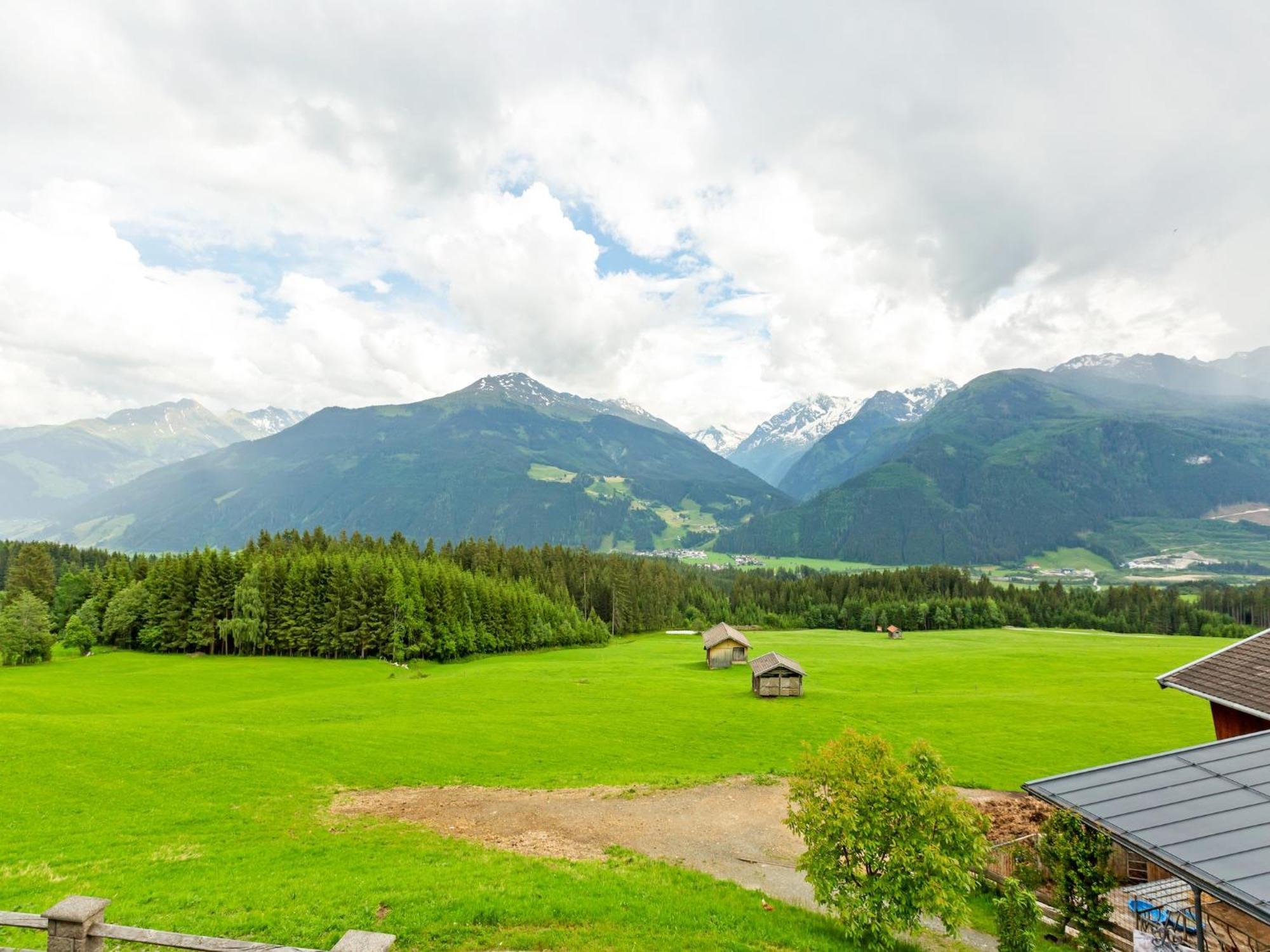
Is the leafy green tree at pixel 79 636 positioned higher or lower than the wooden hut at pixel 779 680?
higher

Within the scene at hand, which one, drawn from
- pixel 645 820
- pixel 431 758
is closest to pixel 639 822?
pixel 645 820

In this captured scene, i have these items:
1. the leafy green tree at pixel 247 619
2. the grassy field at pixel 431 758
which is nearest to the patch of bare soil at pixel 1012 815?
the grassy field at pixel 431 758

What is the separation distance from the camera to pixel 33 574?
110 m

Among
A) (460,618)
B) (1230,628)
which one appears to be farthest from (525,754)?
(1230,628)

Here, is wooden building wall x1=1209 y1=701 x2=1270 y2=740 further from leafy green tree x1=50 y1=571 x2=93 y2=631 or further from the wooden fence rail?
leafy green tree x1=50 y1=571 x2=93 y2=631

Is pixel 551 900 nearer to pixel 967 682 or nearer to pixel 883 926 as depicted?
pixel 883 926

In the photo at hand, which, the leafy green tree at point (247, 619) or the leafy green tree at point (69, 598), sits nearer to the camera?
the leafy green tree at point (247, 619)

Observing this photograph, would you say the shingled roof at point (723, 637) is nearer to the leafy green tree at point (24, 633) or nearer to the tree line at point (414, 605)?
the tree line at point (414, 605)

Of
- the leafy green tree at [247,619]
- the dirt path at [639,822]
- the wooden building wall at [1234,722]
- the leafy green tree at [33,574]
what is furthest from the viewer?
the leafy green tree at [33,574]

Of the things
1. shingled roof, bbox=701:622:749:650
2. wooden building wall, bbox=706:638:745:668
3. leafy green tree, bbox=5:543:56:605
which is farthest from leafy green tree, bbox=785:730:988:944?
leafy green tree, bbox=5:543:56:605

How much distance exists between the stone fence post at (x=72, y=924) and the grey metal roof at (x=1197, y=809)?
19.8 metres

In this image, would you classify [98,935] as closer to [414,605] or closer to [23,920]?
[23,920]

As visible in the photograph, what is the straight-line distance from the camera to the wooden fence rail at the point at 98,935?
9.51 meters

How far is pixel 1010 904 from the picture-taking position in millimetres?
16328
